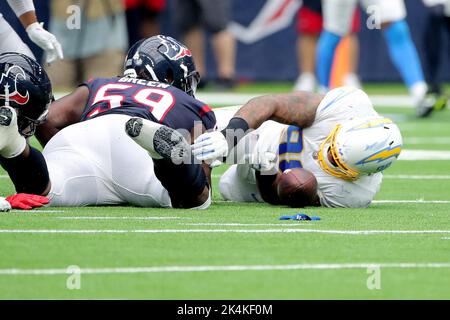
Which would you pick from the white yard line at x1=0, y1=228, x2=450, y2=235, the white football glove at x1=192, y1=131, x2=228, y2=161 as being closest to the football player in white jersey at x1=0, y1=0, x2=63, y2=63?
the white football glove at x1=192, y1=131, x2=228, y2=161

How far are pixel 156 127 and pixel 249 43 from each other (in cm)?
1280

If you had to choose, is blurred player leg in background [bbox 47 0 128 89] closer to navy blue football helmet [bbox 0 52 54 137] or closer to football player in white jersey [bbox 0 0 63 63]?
football player in white jersey [bbox 0 0 63 63]

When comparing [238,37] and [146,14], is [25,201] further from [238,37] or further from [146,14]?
[238,37]

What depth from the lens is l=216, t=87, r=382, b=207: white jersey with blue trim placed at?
6.69m

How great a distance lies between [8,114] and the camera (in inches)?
227

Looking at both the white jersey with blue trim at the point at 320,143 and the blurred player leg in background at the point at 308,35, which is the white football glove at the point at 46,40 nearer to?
the white jersey with blue trim at the point at 320,143

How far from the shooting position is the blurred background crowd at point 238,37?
1474cm

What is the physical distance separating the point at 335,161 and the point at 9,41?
88.8 inches

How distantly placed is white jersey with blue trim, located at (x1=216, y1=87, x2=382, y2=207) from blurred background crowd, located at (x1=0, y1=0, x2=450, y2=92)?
6418 mm

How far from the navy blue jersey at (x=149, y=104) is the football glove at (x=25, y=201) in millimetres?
662

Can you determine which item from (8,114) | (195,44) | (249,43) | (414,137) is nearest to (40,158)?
(8,114)

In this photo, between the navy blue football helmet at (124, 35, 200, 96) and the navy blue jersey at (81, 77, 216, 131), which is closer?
the navy blue jersey at (81, 77, 216, 131)

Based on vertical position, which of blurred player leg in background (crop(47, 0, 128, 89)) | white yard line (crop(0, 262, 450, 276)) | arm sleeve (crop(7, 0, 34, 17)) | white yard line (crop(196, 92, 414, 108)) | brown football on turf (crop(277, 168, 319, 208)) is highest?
blurred player leg in background (crop(47, 0, 128, 89))
